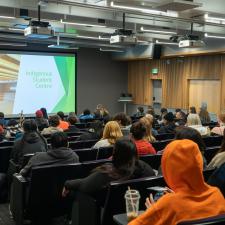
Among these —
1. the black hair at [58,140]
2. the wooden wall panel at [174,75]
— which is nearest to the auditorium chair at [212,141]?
the black hair at [58,140]

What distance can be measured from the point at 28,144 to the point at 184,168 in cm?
355

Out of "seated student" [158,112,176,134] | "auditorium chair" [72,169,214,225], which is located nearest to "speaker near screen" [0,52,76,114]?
"seated student" [158,112,176,134]

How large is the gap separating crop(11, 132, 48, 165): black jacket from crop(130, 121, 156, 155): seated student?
134 cm

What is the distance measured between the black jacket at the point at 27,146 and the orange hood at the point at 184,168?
3421 millimetres

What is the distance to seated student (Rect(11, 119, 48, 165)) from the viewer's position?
486 centimetres

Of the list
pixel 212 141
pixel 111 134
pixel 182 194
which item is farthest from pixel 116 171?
pixel 212 141

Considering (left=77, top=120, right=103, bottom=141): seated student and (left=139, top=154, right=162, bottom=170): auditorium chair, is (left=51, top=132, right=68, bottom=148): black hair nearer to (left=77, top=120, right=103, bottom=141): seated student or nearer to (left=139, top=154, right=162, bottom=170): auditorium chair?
(left=139, top=154, right=162, bottom=170): auditorium chair

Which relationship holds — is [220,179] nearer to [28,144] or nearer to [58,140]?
[58,140]

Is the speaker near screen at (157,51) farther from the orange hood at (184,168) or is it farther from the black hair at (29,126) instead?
the orange hood at (184,168)

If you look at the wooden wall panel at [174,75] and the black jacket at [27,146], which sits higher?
the wooden wall panel at [174,75]

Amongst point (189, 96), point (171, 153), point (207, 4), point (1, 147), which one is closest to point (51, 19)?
point (207, 4)

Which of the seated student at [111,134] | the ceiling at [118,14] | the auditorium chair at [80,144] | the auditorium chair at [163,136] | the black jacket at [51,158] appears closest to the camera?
the black jacket at [51,158]

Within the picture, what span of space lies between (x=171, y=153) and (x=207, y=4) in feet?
23.6

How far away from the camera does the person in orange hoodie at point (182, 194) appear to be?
1735 millimetres
